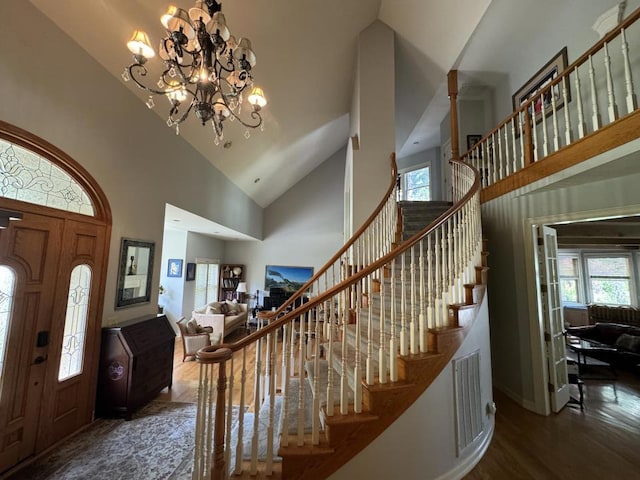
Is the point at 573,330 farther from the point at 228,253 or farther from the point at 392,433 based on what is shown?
the point at 228,253

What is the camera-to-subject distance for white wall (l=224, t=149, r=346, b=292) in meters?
8.38

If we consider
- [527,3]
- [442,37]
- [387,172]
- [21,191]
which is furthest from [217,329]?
[527,3]

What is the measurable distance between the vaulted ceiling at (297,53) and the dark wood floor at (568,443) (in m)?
4.85

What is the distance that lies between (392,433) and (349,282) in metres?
1.02

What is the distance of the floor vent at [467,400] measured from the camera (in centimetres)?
199

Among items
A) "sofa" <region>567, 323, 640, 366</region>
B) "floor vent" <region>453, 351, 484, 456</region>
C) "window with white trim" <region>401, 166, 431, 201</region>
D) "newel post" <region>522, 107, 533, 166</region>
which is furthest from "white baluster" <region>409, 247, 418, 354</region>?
"window with white trim" <region>401, 166, 431, 201</region>

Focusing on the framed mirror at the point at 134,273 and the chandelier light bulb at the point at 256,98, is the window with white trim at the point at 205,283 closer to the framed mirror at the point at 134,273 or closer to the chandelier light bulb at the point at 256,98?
the framed mirror at the point at 134,273

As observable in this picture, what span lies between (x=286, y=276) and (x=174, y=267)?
129 inches

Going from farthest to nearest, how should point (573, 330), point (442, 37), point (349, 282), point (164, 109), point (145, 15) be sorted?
point (573, 330) < point (442, 37) < point (164, 109) < point (145, 15) < point (349, 282)

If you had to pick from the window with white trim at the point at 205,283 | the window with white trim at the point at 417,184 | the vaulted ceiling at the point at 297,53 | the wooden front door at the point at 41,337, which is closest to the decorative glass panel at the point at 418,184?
the window with white trim at the point at 417,184

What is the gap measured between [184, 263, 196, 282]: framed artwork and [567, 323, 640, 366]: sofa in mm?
8192

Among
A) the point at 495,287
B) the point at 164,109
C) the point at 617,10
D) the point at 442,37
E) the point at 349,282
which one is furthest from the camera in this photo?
the point at 442,37

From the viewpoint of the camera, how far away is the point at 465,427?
2049 mm

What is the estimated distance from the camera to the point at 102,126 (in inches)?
104
